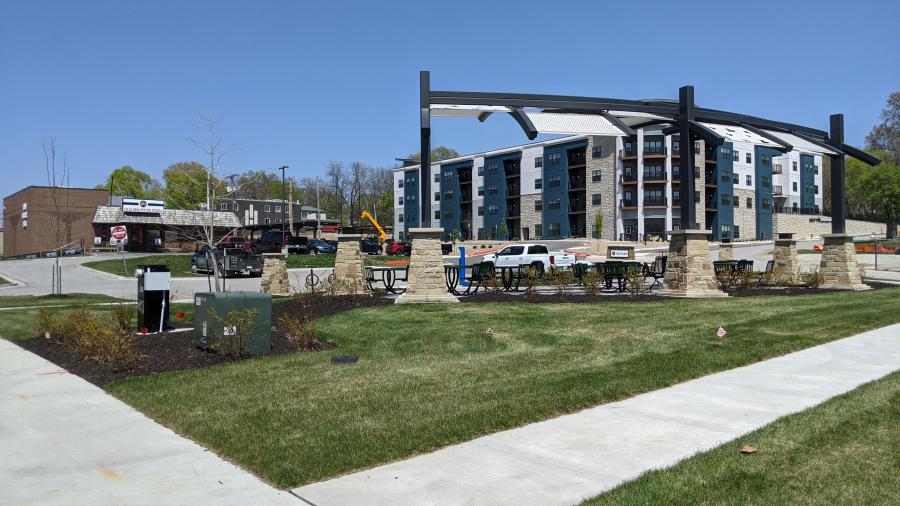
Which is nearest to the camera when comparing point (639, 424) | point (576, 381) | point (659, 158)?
point (639, 424)

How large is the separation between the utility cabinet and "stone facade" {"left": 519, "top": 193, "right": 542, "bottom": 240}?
72.0 meters

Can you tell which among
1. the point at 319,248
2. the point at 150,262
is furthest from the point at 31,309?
the point at 319,248

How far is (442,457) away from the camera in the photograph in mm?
5473

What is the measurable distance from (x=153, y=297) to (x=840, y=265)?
1996 centimetres

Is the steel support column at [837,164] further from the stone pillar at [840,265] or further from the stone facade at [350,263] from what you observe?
the stone facade at [350,263]

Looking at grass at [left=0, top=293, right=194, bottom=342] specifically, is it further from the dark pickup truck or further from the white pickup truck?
the dark pickup truck

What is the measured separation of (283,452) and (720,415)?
4.19m

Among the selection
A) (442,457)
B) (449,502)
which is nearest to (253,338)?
(442,457)

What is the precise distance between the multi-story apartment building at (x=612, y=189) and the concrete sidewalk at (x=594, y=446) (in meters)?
54.9

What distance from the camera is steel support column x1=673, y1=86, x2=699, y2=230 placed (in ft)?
61.1

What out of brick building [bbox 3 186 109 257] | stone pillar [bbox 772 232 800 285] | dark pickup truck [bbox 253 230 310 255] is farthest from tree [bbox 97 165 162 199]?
stone pillar [bbox 772 232 800 285]

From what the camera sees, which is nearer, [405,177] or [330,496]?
[330,496]

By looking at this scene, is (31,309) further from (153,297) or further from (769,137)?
(769,137)

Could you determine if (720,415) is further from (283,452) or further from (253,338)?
(253,338)
